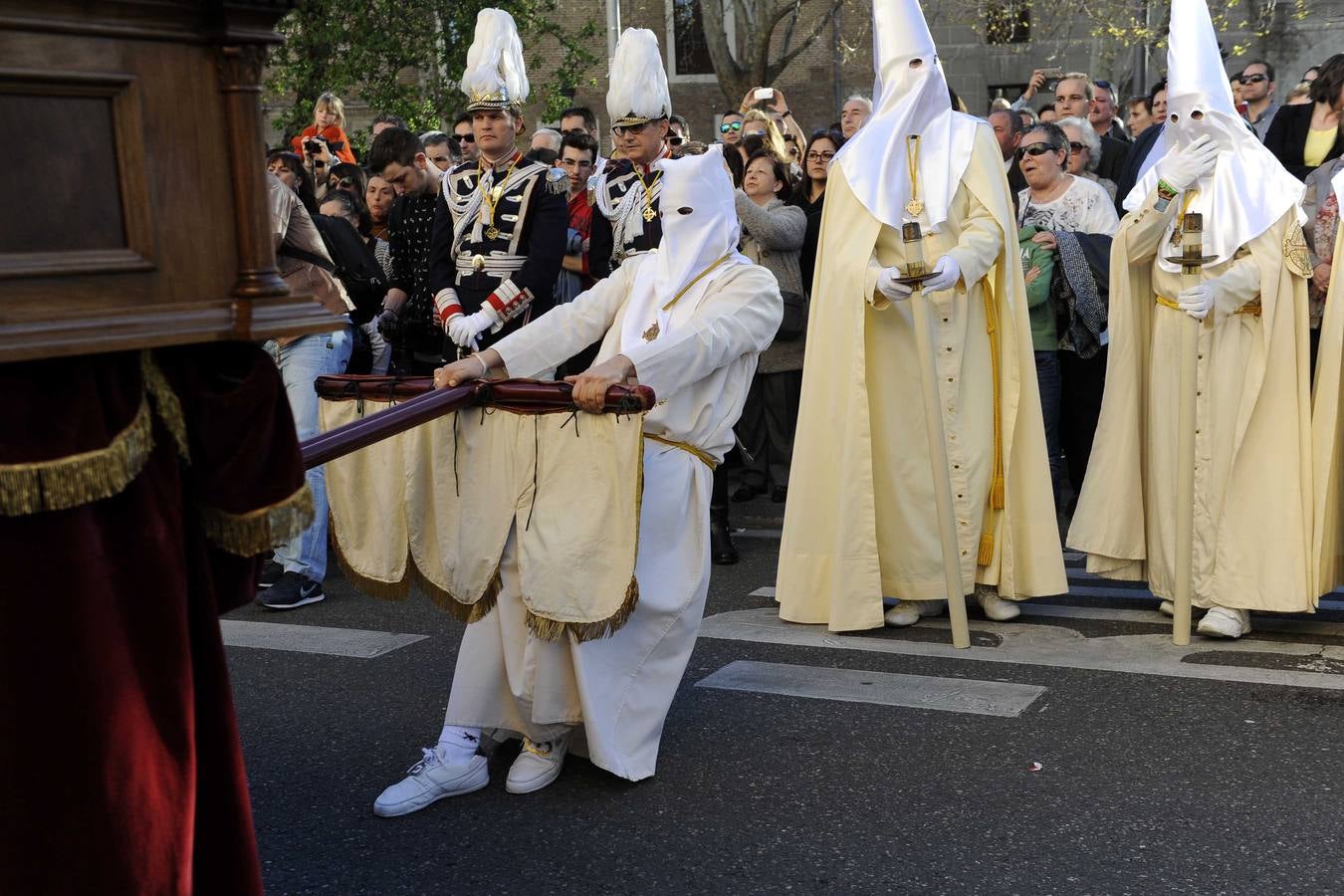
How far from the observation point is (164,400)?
250 cm

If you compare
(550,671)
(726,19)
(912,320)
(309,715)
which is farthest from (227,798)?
(726,19)

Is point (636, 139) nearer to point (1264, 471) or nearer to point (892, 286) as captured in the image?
point (892, 286)

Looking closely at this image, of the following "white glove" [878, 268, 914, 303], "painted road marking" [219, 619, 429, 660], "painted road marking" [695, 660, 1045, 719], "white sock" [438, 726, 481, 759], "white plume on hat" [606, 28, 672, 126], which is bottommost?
"painted road marking" [219, 619, 429, 660]

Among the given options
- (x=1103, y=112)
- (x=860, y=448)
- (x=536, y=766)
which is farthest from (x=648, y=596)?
(x=1103, y=112)

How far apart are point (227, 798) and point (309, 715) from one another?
99.0 inches

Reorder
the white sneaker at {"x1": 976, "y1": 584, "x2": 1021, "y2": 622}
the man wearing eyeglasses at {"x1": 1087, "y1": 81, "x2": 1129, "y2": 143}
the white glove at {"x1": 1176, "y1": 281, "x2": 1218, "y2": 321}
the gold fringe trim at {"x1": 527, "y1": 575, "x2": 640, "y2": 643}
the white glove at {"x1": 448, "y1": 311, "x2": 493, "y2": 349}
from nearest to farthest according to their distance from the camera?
the gold fringe trim at {"x1": 527, "y1": 575, "x2": 640, "y2": 643}, the white glove at {"x1": 1176, "y1": 281, "x2": 1218, "y2": 321}, the white sneaker at {"x1": 976, "y1": 584, "x2": 1021, "y2": 622}, the white glove at {"x1": 448, "y1": 311, "x2": 493, "y2": 349}, the man wearing eyeglasses at {"x1": 1087, "y1": 81, "x2": 1129, "y2": 143}

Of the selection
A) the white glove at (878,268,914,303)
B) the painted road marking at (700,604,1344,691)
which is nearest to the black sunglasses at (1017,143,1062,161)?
the white glove at (878,268,914,303)

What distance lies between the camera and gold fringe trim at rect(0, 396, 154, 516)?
228 cm

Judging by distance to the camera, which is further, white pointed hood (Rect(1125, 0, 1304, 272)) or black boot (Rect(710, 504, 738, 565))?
black boot (Rect(710, 504, 738, 565))

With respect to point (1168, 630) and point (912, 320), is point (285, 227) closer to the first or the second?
point (912, 320)

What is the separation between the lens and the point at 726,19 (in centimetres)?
2998

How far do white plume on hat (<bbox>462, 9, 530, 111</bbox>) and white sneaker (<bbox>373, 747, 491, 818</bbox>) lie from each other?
371cm

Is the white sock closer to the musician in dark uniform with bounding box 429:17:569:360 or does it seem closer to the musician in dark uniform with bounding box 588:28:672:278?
the musician in dark uniform with bounding box 429:17:569:360

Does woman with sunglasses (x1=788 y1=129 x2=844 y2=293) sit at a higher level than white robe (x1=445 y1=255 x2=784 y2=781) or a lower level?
higher
